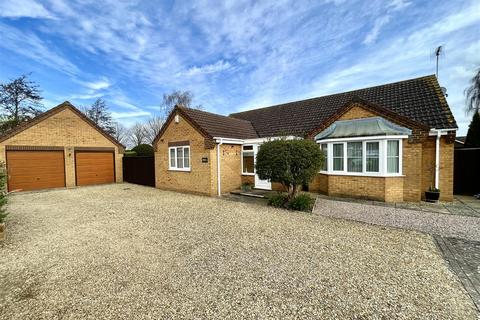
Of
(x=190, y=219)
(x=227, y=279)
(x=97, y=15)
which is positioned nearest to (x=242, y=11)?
(x=97, y=15)

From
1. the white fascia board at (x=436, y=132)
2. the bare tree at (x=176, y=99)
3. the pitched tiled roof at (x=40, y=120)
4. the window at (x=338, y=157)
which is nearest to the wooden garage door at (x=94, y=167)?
the pitched tiled roof at (x=40, y=120)

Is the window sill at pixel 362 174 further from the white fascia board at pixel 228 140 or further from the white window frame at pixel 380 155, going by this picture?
the white fascia board at pixel 228 140

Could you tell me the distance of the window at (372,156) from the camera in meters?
9.34

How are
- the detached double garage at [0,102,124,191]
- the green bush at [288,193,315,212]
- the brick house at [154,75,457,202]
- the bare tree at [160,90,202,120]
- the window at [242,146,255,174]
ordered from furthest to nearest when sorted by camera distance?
the bare tree at [160,90,202,120] → the detached double garage at [0,102,124,191] → the window at [242,146,255,174] → the brick house at [154,75,457,202] → the green bush at [288,193,315,212]

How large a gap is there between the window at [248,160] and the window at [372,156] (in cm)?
589

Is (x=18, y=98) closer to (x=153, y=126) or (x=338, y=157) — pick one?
(x=153, y=126)

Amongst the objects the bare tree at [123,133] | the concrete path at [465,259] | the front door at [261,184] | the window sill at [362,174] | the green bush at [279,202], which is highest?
the bare tree at [123,133]

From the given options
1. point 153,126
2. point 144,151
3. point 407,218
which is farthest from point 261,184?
point 153,126

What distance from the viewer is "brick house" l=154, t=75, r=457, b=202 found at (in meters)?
9.02

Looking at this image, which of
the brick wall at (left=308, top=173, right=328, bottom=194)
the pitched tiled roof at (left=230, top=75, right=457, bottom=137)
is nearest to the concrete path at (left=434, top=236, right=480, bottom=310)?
the brick wall at (left=308, top=173, right=328, bottom=194)

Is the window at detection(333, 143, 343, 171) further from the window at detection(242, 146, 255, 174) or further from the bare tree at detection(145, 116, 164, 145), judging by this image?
the bare tree at detection(145, 116, 164, 145)

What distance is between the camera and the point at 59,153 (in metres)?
15.2

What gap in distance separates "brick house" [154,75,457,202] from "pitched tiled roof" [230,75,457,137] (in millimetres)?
37

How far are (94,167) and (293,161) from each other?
639 inches
